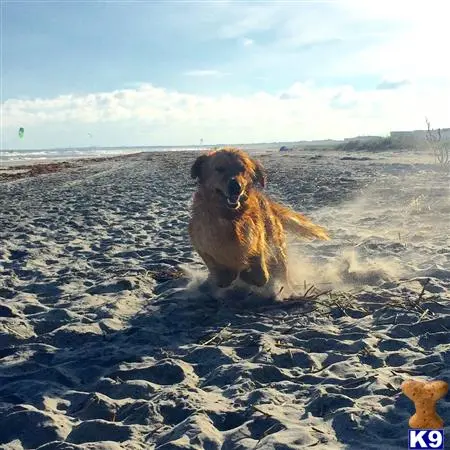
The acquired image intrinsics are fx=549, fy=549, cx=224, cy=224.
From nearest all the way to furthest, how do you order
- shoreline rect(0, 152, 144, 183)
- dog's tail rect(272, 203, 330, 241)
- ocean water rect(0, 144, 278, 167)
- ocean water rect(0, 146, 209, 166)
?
dog's tail rect(272, 203, 330, 241)
shoreline rect(0, 152, 144, 183)
ocean water rect(0, 146, 209, 166)
ocean water rect(0, 144, 278, 167)

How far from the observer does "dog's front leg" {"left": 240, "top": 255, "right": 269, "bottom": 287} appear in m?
5.81

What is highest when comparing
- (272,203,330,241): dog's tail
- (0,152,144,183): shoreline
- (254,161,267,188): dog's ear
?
(0,152,144,183): shoreline

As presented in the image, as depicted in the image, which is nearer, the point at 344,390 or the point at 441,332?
the point at 344,390

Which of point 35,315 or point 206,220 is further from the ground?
point 206,220

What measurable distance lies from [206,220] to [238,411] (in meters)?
2.64

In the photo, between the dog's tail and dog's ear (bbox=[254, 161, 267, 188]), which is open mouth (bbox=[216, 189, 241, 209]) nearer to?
dog's ear (bbox=[254, 161, 267, 188])

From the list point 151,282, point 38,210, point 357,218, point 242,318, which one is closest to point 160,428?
point 242,318

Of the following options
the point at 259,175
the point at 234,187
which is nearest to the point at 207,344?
the point at 234,187

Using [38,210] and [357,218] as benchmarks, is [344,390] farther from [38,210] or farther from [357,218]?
[38,210]

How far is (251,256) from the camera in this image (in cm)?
575

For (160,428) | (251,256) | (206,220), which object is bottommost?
(160,428)

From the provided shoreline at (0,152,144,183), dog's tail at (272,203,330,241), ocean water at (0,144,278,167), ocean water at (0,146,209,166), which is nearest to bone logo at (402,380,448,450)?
dog's tail at (272,203,330,241)

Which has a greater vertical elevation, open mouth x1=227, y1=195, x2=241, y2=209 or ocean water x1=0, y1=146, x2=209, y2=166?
ocean water x1=0, y1=146, x2=209, y2=166

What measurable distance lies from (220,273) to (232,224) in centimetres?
58
